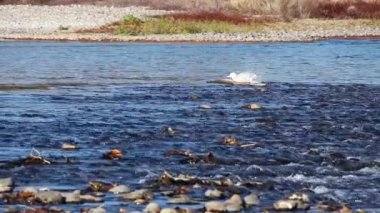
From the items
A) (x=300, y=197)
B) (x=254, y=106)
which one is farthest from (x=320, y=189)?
(x=254, y=106)

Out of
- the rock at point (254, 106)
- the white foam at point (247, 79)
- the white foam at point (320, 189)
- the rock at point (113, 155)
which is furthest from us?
the white foam at point (247, 79)

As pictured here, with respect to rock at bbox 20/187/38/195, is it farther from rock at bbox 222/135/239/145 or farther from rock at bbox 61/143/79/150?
rock at bbox 222/135/239/145

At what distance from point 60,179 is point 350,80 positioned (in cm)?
1812

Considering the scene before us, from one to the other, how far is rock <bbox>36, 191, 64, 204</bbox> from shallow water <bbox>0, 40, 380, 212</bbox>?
32cm

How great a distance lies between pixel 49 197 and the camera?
11398mm

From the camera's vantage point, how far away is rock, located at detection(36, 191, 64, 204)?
1134cm

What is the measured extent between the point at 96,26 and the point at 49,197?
49.7 meters

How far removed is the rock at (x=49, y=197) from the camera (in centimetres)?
1134

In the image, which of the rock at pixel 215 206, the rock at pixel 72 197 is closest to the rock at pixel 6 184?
the rock at pixel 72 197

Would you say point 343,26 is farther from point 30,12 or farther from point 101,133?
point 101,133

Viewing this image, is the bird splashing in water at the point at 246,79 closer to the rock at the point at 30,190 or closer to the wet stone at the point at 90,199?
the rock at the point at 30,190

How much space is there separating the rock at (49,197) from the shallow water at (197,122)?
0.32 m

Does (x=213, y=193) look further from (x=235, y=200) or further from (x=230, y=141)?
(x=230, y=141)

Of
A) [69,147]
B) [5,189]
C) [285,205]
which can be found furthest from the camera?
[69,147]
